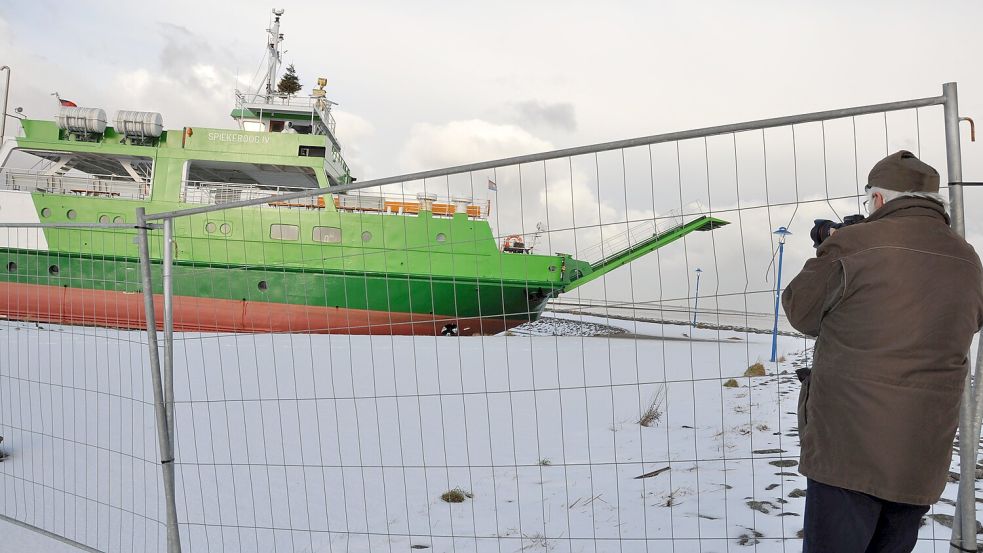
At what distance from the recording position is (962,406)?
237cm

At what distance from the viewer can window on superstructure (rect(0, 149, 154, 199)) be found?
15055mm

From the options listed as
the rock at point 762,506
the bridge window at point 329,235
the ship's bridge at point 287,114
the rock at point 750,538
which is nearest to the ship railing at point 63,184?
the ship's bridge at point 287,114

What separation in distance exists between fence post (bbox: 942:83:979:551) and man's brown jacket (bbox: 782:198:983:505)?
0.69m

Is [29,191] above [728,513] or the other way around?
above

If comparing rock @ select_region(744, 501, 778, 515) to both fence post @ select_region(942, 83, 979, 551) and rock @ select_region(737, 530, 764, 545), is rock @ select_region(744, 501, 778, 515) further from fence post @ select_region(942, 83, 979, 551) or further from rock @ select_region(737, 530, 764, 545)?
fence post @ select_region(942, 83, 979, 551)

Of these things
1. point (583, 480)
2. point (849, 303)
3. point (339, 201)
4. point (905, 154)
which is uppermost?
point (339, 201)

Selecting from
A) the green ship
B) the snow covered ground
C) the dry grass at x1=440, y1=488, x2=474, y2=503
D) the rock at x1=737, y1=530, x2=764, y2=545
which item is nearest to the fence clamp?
the snow covered ground

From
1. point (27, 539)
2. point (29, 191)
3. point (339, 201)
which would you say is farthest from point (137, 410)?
point (29, 191)

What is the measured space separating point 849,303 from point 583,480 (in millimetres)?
3464

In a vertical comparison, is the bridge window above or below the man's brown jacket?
above

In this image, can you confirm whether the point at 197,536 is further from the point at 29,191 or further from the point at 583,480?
the point at 29,191

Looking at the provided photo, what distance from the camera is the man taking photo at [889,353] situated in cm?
175

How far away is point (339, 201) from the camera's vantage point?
14234 millimetres

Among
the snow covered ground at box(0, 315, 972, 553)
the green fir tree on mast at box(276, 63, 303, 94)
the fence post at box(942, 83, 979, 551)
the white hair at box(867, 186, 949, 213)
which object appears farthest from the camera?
the green fir tree on mast at box(276, 63, 303, 94)
